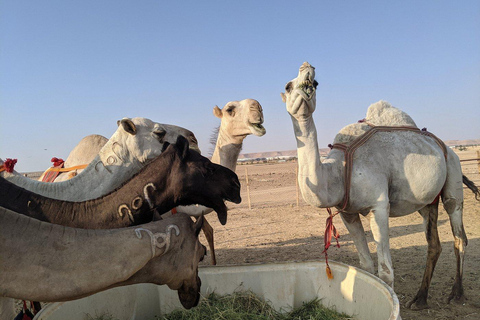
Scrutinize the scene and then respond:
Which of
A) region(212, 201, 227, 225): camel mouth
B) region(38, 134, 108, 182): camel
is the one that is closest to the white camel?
region(212, 201, 227, 225): camel mouth

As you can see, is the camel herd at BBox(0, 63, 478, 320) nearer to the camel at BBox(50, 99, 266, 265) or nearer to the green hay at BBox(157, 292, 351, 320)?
the camel at BBox(50, 99, 266, 265)

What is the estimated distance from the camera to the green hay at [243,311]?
3.41 metres

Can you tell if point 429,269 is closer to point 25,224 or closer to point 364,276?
point 364,276

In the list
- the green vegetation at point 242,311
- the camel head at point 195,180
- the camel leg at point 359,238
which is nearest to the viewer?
the camel head at point 195,180

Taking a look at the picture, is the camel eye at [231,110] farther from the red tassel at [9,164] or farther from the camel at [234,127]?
the red tassel at [9,164]

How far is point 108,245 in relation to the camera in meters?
1.45

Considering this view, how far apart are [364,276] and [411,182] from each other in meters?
1.46

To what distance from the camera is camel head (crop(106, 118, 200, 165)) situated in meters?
3.73

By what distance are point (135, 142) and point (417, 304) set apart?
4.13m

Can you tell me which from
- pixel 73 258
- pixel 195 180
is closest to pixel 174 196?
pixel 195 180

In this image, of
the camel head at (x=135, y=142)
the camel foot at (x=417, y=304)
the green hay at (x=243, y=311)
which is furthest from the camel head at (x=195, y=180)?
the camel foot at (x=417, y=304)

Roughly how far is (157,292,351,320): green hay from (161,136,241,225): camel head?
1.22 m

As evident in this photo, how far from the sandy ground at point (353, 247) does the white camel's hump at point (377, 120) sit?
2328 millimetres

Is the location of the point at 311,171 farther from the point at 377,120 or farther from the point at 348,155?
the point at 377,120
